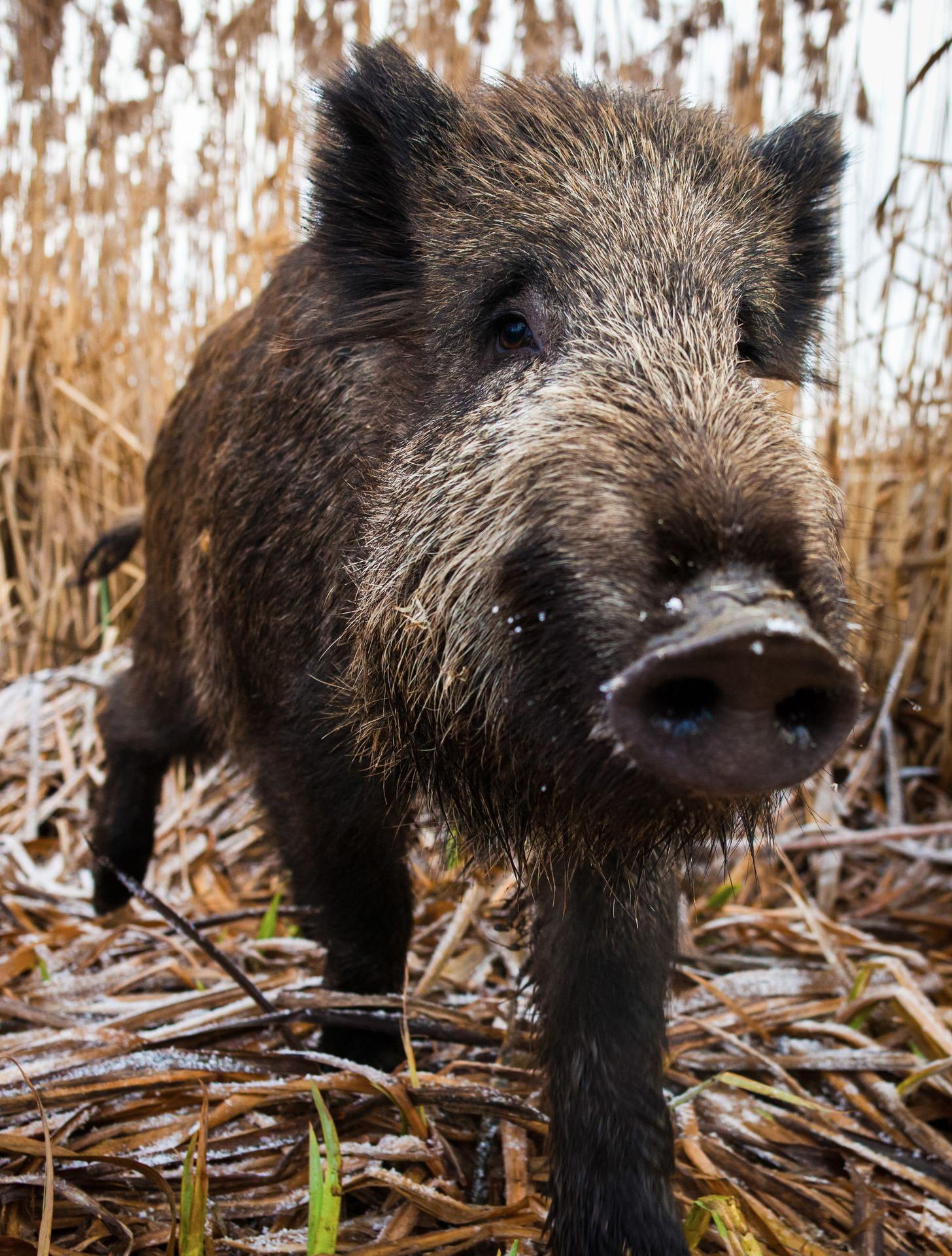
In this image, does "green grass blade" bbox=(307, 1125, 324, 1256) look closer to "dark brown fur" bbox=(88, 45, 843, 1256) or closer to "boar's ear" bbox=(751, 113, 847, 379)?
"dark brown fur" bbox=(88, 45, 843, 1256)

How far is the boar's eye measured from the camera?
5.40 feet

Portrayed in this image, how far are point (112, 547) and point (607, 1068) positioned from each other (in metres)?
2.58

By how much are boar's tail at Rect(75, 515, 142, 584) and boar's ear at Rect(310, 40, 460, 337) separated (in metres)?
1.99

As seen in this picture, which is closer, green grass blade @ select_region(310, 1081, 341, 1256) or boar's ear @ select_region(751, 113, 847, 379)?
green grass blade @ select_region(310, 1081, 341, 1256)

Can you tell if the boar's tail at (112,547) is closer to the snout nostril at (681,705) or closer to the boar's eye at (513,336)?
the boar's eye at (513,336)

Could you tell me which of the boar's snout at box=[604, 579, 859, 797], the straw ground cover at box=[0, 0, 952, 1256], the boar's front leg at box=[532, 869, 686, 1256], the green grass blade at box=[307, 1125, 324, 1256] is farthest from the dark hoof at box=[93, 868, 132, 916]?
the boar's snout at box=[604, 579, 859, 797]

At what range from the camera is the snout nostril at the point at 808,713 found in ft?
3.54

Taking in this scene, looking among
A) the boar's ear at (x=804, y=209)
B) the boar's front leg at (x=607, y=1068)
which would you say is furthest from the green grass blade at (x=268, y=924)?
the boar's ear at (x=804, y=209)

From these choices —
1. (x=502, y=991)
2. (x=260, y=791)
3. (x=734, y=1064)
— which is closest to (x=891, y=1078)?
(x=734, y=1064)

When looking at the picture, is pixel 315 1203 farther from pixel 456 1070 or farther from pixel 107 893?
A: pixel 107 893

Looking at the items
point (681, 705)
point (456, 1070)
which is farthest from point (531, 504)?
point (456, 1070)

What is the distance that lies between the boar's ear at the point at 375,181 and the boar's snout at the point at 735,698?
931 mm

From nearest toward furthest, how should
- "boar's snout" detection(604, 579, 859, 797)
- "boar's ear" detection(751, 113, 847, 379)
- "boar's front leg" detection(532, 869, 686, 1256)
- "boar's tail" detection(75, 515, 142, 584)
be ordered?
1. "boar's snout" detection(604, 579, 859, 797)
2. "boar's front leg" detection(532, 869, 686, 1256)
3. "boar's ear" detection(751, 113, 847, 379)
4. "boar's tail" detection(75, 515, 142, 584)

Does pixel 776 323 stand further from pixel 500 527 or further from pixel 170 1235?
pixel 170 1235
